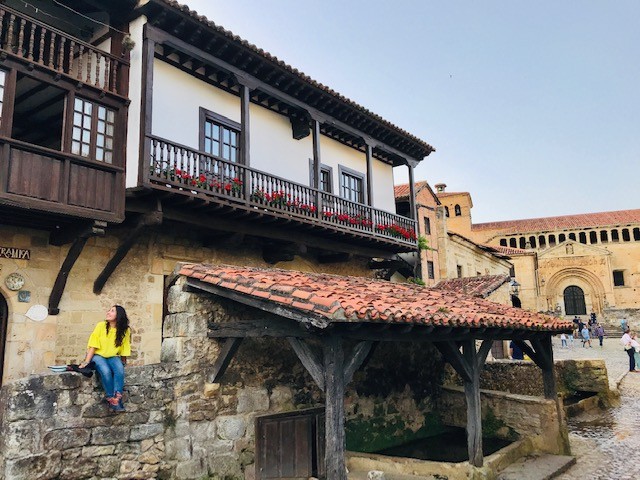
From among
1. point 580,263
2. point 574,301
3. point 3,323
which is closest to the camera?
point 3,323

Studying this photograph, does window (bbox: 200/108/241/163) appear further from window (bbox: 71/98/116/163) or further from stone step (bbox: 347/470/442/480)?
stone step (bbox: 347/470/442/480)

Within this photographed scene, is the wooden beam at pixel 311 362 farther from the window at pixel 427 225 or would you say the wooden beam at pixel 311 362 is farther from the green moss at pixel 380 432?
the window at pixel 427 225

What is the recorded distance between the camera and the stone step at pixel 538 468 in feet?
25.4

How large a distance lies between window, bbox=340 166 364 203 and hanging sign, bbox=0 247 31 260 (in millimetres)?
8185

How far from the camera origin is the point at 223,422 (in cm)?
684

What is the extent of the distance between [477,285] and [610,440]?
15.4ft

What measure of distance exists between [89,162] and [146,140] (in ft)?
3.33

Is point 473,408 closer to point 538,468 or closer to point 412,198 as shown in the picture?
point 538,468

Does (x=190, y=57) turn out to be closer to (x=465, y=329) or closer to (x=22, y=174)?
(x=22, y=174)

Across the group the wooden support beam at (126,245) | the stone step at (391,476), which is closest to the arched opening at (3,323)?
the wooden support beam at (126,245)

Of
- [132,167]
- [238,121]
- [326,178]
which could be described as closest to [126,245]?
[132,167]

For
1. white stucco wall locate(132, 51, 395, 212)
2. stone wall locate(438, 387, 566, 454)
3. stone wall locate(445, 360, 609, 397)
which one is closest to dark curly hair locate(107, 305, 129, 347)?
white stucco wall locate(132, 51, 395, 212)

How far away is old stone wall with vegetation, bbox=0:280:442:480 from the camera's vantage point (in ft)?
17.3

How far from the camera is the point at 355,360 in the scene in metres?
5.88
